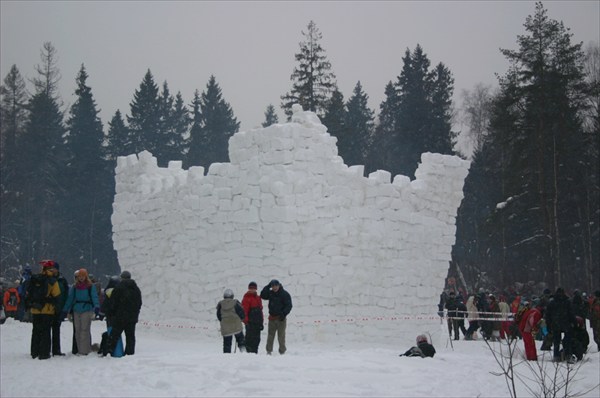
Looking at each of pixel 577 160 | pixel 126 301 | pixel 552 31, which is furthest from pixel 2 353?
pixel 577 160

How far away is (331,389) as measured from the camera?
1146 centimetres

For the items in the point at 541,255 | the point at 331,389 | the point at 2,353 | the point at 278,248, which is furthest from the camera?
the point at 541,255

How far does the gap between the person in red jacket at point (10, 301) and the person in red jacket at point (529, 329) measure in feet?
45.8

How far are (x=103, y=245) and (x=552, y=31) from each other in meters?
25.0

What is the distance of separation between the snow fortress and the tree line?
11.8m

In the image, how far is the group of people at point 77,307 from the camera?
13.6 meters

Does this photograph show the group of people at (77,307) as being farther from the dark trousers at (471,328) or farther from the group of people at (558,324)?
the dark trousers at (471,328)

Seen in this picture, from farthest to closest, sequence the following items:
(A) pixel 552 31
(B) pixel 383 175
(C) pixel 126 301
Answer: (A) pixel 552 31 < (B) pixel 383 175 < (C) pixel 126 301

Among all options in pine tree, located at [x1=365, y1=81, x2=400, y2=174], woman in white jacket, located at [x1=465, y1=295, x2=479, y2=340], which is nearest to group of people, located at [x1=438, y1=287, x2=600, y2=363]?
woman in white jacket, located at [x1=465, y1=295, x2=479, y2=340]

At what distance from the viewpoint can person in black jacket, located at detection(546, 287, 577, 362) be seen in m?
15.5

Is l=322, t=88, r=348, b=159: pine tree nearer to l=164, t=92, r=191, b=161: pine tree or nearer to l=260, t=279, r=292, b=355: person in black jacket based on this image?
l=164, t=92, r=191, b=161: pine tree

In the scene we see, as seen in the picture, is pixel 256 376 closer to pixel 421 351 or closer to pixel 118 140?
pixel 421 351

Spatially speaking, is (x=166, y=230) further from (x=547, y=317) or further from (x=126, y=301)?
(x=547, y=317)

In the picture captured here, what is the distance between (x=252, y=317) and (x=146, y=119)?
3715cm
